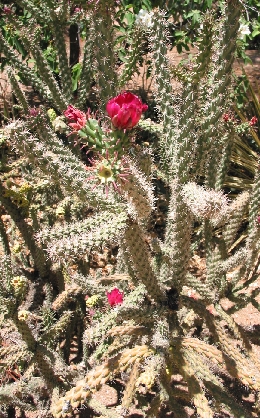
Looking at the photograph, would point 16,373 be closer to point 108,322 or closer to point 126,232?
point 108,322

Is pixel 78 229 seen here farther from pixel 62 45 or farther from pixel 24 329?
pixel 62 45

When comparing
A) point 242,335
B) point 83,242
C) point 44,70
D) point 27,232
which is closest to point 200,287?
point 242,335

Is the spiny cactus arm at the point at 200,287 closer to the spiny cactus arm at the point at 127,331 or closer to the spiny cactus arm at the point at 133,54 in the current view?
the spiny cactus arm at the point at 127,331

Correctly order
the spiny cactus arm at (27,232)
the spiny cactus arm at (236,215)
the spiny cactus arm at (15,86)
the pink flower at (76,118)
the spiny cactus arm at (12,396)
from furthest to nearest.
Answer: the spiny cactus arm at (15,86) → the spiny cactus arm at (27,232) → the spiny cactus arm at (236,215) → the spiny cactus arm at (12,396) → the pink flower at (76,118)

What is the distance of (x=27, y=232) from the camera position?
3.04 meters

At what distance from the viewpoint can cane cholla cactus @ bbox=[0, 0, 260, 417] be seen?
153cm

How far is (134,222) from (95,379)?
78 centimetres

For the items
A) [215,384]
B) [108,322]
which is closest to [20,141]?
[108,322]

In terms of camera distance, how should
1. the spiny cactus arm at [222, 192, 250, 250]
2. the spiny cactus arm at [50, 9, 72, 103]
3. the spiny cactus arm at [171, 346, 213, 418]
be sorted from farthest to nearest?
the spiny cactus arm at [50, 9, 72, 103], the spiny cactus arm at [222, 192, 250, 250], the spiny cactus arm at [171, 346, 213, 418]

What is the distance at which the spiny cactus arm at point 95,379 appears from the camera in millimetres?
1773

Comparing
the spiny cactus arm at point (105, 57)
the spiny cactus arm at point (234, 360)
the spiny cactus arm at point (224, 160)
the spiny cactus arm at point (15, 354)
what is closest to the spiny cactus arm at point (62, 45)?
the spiny cactus arm at point (105, 57)

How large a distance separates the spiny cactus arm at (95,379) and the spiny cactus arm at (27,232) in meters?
1.37

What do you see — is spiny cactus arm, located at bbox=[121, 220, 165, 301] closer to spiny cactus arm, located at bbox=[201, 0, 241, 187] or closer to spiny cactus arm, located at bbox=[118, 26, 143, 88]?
spiny cactus arm, located at bbox=[201, 0, 241, 187]

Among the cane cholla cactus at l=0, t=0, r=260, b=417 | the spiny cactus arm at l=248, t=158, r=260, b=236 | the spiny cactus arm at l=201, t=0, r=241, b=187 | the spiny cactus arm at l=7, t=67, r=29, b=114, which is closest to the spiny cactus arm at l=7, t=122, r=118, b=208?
the cane cholla cactus at l=0, t=0, r=260, b=417
